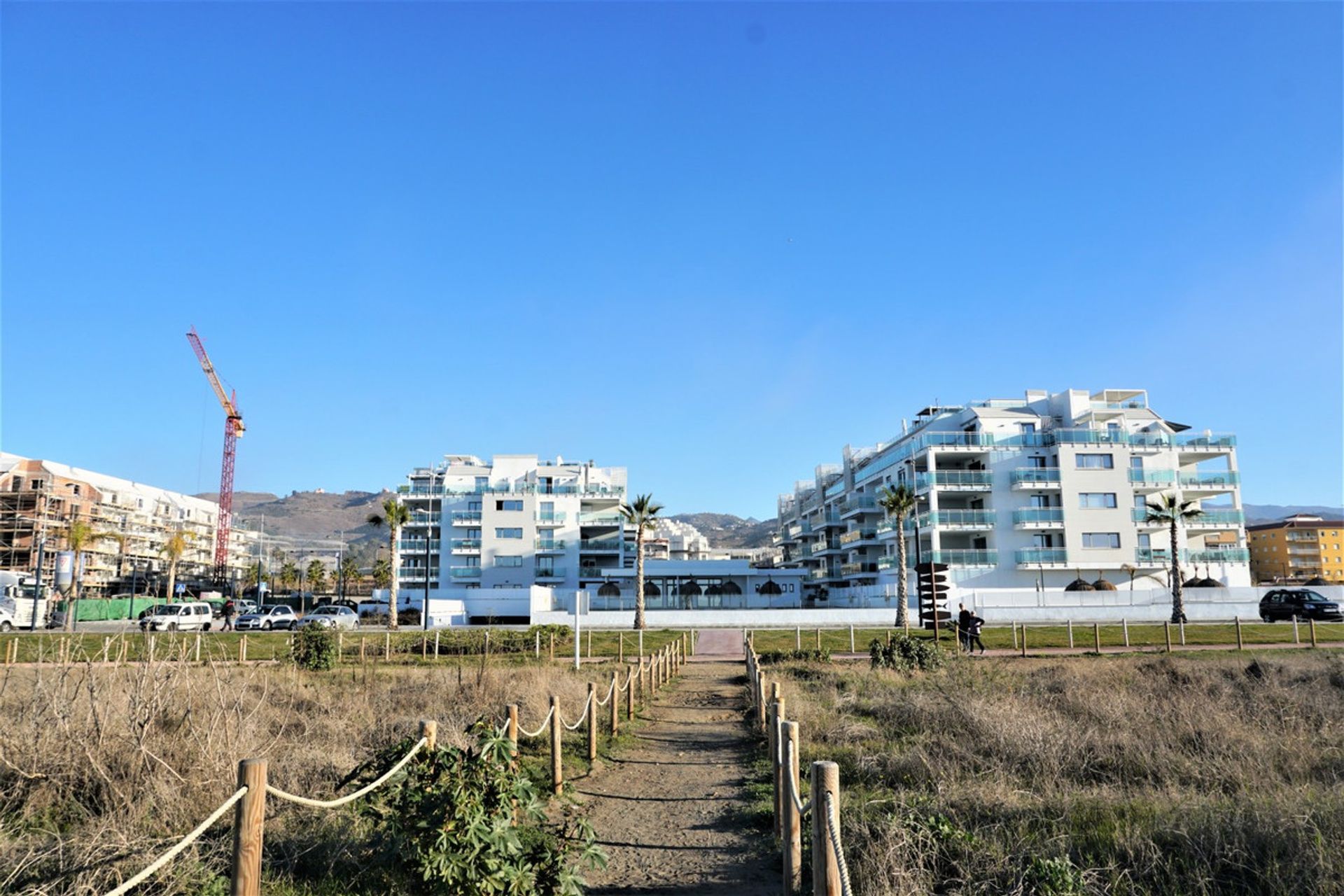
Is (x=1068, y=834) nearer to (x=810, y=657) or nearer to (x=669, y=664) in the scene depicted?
(x=669, y=664)

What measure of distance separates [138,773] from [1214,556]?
220 feet

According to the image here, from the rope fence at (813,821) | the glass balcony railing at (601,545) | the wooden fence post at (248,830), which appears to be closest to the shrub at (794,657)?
the rope fence at (813,821)

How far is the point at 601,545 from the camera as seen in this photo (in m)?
81.9

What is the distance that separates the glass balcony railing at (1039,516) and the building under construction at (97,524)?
82.1m

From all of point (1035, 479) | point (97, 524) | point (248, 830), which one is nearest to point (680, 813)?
point (248, 830)

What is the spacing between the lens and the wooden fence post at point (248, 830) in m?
4.76

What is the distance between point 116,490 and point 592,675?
123 m

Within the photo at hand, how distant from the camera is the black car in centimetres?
4466

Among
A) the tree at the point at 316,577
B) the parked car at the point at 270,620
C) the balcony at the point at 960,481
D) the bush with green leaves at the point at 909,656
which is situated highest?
the balcony at the point at 960,481

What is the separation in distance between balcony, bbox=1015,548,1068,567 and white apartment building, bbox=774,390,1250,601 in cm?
7

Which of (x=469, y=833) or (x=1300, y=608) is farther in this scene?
(x=1300, y=608)

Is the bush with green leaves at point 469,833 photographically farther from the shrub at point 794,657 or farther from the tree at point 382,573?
the tree at point 382,573

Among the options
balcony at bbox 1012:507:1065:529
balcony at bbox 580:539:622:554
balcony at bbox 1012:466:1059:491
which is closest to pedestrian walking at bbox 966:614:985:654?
balcony at bbox 1012:507:1065:529

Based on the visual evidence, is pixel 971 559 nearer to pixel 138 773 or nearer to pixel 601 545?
pixel 601 545
